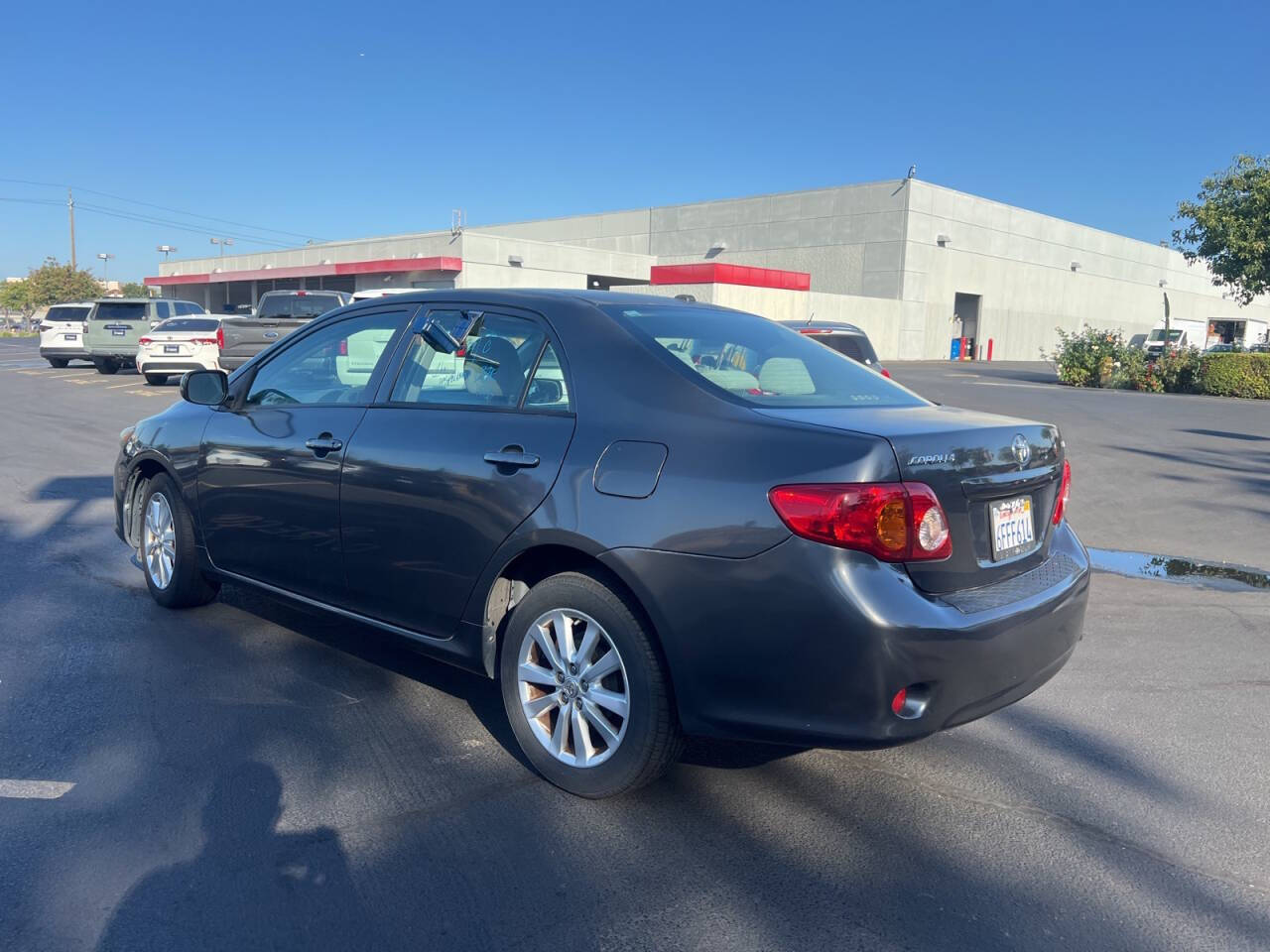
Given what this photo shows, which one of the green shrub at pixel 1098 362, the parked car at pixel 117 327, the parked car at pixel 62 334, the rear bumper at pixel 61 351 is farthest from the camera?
the green shrub at pixel 1098 362

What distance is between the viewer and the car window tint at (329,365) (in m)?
4.48

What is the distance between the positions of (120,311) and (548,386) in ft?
82.1

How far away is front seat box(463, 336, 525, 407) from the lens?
3891 millimetres

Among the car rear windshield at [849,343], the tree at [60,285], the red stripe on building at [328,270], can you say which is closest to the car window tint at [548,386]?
the car rear windshield at [849,343]

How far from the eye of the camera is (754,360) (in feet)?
13.1

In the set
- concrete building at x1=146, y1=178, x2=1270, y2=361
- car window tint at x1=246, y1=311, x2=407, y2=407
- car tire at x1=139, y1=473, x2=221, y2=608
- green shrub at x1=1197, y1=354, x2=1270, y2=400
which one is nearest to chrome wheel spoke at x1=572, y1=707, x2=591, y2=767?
car window tint at x1=246, y1=311, x2=407, y2=407

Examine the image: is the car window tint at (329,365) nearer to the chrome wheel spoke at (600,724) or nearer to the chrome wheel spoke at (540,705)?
the chrome wheel spoke at (540,705)

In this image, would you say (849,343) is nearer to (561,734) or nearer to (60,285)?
(561,734)

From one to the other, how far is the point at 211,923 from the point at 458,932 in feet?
2.19

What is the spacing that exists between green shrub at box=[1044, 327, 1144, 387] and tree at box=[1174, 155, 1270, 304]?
5520 millimetres

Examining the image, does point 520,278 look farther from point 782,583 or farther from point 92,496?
point 782,583

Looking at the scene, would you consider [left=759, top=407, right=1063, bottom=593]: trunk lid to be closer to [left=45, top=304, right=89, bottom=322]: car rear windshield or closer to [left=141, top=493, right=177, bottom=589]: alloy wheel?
[left=141, top=493, right=177, bottom=589]: alloy wheel

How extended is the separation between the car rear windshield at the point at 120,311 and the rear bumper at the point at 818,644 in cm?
2538

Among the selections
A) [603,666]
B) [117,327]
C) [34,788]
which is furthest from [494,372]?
[117,327]
